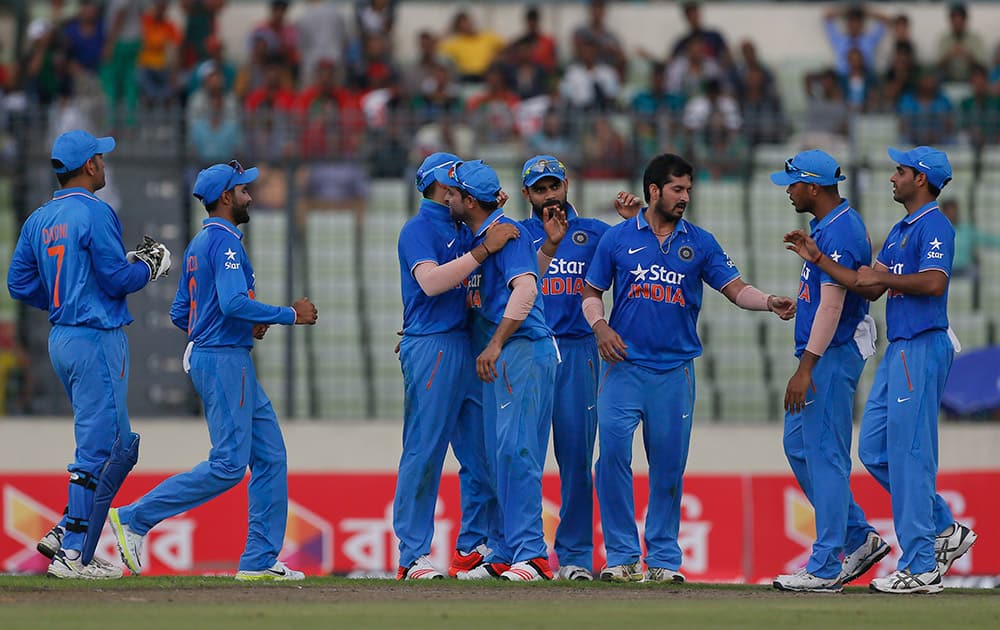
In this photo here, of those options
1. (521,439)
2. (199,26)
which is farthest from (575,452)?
(199,26)

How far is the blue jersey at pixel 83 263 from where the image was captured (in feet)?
Result: 33.1

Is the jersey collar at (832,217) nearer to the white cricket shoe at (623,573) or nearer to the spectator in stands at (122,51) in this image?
the white cricket shoe at (623,573)

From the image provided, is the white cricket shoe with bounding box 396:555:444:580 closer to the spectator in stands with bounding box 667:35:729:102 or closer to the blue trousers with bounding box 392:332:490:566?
the blue trousers with bounding box 392:332:490:566

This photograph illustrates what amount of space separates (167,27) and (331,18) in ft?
5.92

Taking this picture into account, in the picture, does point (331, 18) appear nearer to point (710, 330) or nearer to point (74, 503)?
point (710, 330)

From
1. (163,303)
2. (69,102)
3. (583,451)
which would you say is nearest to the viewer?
(583,451)

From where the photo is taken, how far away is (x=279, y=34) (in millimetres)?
19500

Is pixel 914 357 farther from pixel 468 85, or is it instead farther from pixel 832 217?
pixel 468 85

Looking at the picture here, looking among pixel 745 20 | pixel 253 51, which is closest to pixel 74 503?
pixel 253 51

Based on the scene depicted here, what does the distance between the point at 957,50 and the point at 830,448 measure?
1134 centimetres

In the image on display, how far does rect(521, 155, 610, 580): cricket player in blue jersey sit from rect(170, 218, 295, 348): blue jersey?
5.76 feet

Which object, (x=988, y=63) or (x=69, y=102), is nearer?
(x=69, y=102)

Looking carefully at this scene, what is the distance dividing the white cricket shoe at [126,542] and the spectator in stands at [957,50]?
509 inches

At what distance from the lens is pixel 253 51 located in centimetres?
1917
